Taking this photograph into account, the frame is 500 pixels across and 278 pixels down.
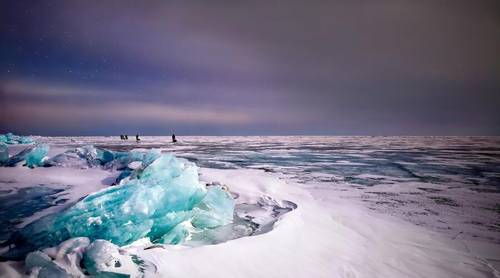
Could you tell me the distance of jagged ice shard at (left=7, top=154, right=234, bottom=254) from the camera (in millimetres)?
2754

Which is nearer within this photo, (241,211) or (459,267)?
(459,267)

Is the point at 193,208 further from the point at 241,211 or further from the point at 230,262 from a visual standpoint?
the point at 230,262

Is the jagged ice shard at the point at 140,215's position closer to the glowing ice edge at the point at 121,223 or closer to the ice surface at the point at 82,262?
the glowing ice edge at the point at 121,223

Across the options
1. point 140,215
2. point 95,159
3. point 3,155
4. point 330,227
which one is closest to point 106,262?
point 140,215

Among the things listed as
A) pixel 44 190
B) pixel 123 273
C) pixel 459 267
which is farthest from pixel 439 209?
pixel 44 190

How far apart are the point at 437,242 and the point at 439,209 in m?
1.85

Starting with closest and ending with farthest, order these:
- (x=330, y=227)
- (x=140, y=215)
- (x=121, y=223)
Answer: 1. (x=121, y=223)
2. (x=140, y=215)
3. (x=330, y=227)

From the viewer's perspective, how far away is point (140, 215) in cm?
306

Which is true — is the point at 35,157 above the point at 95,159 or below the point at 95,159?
above

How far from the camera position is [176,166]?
15.0ft

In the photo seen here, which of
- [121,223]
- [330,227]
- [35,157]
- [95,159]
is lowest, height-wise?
[330,227]

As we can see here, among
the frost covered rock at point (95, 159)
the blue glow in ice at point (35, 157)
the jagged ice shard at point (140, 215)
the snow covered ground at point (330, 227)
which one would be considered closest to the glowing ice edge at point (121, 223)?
the jagged ice shard at point (140, 215)

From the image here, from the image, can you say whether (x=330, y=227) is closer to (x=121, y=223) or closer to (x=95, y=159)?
(x=121, y=223)

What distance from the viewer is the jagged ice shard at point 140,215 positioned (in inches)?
108
